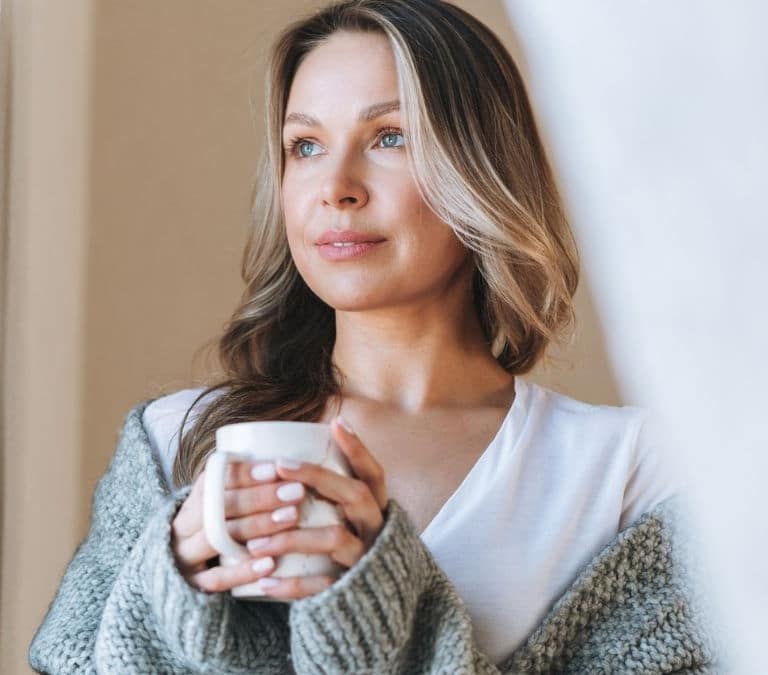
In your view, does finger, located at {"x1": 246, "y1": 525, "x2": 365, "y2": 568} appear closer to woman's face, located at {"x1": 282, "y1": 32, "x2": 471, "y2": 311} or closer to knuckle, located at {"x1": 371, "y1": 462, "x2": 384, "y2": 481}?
knuckle, located at {"x1": 371, "y1": 462, "x2": 384, "y2": 481}

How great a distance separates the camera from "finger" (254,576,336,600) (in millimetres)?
665

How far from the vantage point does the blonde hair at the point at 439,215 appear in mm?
1027

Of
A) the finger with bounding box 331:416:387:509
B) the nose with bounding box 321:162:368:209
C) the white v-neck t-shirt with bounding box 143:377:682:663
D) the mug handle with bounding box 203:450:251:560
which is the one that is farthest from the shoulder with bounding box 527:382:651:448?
the mug handle with bounding box 203:450:251:560

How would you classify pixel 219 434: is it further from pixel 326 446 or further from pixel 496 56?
pixel 496 56

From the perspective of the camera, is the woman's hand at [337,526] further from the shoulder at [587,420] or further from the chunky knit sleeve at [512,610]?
the shoulder at [587,420]

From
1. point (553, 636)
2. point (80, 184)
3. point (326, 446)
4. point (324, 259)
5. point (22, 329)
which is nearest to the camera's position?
point (326, 446)

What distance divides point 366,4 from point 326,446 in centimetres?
59

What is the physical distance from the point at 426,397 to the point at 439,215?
0.62ft

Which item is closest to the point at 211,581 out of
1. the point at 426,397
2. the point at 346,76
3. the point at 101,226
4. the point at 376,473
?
the point at 376,473

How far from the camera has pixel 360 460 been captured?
714 millimetres

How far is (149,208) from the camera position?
151 centimetres

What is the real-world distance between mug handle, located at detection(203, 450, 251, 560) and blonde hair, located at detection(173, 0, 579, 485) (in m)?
0.34

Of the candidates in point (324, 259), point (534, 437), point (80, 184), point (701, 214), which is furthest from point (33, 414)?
point (701, 214)

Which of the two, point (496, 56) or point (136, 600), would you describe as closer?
point (136, 600)
